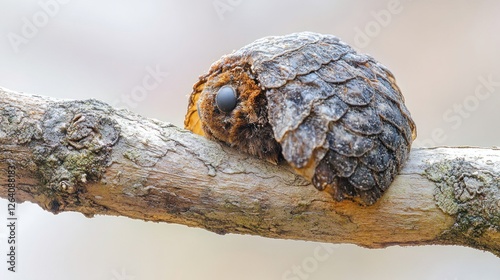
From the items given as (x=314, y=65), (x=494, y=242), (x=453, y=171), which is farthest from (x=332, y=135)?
(x=494, y=242)

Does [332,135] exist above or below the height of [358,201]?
above

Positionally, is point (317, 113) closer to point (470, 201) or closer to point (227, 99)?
point (227, 99)

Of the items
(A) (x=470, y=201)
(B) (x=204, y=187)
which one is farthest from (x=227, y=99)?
(A) (x=470, y=201)

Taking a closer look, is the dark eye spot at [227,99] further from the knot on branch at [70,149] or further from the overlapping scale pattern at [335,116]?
the knot on branch at [70,149]

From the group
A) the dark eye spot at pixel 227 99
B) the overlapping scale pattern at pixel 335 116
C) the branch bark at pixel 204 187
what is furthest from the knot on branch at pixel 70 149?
the overlapping scale pattern at pixel 335 116

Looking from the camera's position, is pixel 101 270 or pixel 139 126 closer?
pixel 139 126

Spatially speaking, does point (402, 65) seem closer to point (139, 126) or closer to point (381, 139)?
Answer: point (381, 139)
